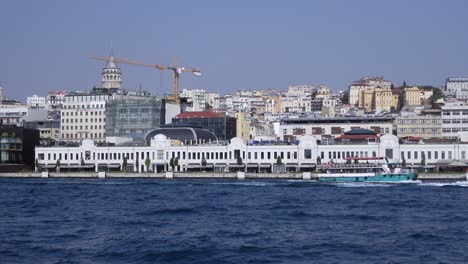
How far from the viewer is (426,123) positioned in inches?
4924

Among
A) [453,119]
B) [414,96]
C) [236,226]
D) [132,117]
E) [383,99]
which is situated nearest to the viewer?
[236,226]

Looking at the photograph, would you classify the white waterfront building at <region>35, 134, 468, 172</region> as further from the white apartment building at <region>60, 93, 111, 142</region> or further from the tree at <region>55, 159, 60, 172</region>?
the white apartment building at <region>60, 93, 111, 142</region>

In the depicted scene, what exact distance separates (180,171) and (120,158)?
8.97 m

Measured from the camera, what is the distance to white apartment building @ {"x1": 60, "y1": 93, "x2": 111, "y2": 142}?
140375 millimetres

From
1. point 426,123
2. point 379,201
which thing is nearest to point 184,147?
point 426,123

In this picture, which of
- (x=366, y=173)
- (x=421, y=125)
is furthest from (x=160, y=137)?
(x=421, y=125)

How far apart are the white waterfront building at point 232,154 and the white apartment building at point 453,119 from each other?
24.6m

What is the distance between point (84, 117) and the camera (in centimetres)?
14138

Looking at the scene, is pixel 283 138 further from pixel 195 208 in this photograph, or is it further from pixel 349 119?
pixel 195 208

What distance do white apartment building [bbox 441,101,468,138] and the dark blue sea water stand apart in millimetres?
55203

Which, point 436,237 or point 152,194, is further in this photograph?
point 152,194

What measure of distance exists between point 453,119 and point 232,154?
36.2m

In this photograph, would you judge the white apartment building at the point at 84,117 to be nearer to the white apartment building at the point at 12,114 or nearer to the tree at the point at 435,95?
the white apartment building at the point at 12,114

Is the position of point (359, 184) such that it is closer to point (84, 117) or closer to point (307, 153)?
point (307, 153)
